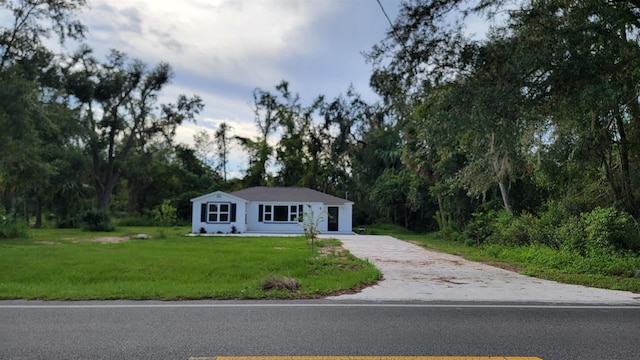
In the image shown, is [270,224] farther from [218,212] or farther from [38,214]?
[38,214]

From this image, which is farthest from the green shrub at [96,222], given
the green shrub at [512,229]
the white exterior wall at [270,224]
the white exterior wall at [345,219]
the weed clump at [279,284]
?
the weed clump at [279,284]

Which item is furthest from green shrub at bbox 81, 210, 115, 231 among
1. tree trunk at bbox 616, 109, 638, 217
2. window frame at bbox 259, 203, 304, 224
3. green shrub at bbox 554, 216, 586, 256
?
tree trunk at bbox 616, 109, 638, 217

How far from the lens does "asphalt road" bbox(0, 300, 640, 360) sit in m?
4.72

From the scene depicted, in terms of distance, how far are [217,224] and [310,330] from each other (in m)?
24.5

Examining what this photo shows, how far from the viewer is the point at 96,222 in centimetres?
3141

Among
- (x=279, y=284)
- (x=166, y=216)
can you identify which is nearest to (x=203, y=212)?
(x=166, y=216)

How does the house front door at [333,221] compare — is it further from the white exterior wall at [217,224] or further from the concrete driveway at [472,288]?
the concrete driveway at [472,288]

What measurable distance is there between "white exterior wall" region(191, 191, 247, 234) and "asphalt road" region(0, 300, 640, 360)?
21870 mm

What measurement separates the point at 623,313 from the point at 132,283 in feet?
27.6

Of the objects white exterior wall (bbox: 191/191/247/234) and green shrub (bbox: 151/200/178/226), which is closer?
white exterior wall (bbox: 191/191/247/234)

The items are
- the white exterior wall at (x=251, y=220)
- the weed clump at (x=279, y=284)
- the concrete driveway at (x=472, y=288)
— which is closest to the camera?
the concrete driveway at (x=472, y=288)

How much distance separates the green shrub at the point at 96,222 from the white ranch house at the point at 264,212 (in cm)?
631

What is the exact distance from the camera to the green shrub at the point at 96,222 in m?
31.2

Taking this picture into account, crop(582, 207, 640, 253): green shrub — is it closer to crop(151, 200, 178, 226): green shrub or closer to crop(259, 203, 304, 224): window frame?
crop(259, 203, 304, 224): window frame
